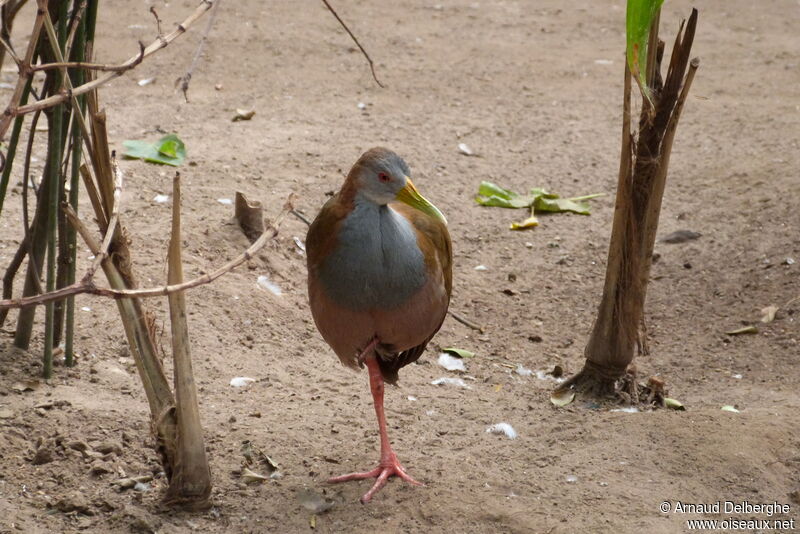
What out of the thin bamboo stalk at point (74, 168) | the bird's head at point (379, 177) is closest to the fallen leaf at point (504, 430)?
the bird's head at point (379, 177)

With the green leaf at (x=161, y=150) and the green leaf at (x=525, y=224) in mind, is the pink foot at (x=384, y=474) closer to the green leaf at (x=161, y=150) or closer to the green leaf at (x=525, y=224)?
the green leaf at (x=525, y=224)

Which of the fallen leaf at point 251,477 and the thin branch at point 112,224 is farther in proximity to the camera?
the fallen leaf at point 251,477

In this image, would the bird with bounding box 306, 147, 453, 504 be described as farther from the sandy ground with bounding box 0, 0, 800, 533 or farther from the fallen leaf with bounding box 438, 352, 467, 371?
the fallen leaf with bounding box 438, 352, 467, 371

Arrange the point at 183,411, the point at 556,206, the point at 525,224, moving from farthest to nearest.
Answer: the point at 556,206 → the point at 525,224 → the point at 183,411

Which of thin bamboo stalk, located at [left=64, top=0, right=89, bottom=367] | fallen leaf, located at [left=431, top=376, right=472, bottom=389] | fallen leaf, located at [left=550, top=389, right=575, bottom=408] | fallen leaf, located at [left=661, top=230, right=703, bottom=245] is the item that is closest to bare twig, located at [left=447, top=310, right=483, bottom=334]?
fallen leaf, located at [left=431, top=376, right=472, bottom=389]

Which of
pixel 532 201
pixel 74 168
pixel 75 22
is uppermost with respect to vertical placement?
pixel 75 22

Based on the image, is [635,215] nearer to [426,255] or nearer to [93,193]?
[426,255]

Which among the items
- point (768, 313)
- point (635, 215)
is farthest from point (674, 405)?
point (768, 313)

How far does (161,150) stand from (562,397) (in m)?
3.09

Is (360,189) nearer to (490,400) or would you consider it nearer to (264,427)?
(264,427)

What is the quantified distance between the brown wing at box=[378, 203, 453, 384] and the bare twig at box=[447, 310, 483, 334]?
109 cm

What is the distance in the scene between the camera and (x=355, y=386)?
4402 millimetres

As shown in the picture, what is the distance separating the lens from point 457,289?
5.39m

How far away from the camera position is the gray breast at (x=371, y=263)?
3305 mm
